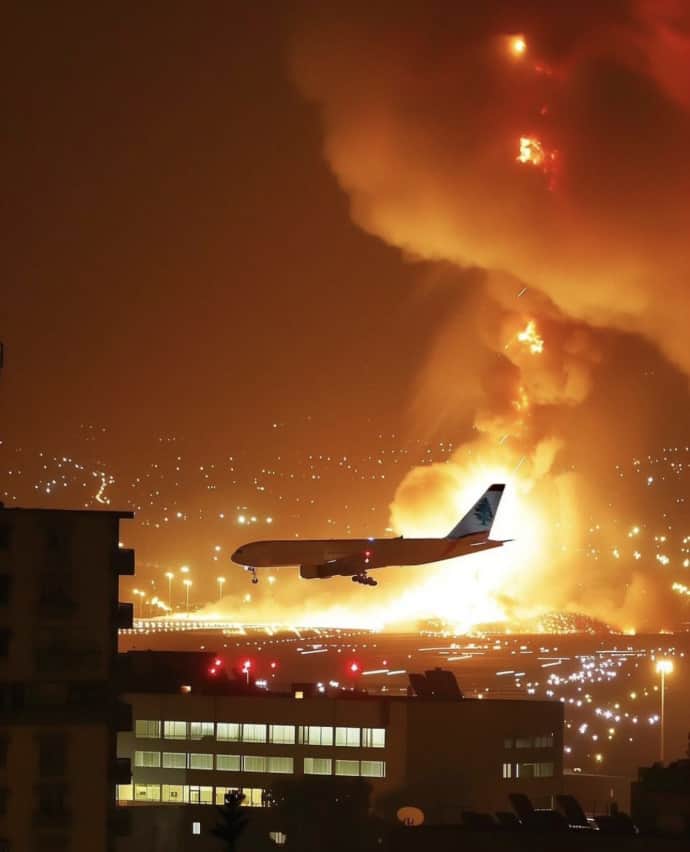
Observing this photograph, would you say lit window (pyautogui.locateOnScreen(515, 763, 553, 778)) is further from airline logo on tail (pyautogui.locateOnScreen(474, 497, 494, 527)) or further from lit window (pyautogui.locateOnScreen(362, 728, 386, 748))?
airline logo on tail (pyautogui.locateOnScreen(474, 497, 494, 527))

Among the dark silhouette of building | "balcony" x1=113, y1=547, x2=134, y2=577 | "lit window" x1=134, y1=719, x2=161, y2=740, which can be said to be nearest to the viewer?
the dark silhouette of building

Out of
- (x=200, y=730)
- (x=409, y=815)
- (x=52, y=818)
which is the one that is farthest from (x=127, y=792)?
(x=52, y=818)

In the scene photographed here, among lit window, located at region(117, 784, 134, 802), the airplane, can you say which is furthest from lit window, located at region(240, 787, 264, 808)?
the airplane

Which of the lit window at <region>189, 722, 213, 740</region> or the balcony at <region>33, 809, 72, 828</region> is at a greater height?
the lit window at <region>189, 722, 213, 740</region>

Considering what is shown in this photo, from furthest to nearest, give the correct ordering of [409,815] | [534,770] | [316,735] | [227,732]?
[534,770], [227,732], [316,735], [409,815]

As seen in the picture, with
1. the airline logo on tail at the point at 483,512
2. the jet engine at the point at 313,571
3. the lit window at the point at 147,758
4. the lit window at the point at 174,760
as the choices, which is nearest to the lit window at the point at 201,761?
the lit window at the point at 174,760

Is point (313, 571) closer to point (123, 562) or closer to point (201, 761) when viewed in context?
point (201, 761)
